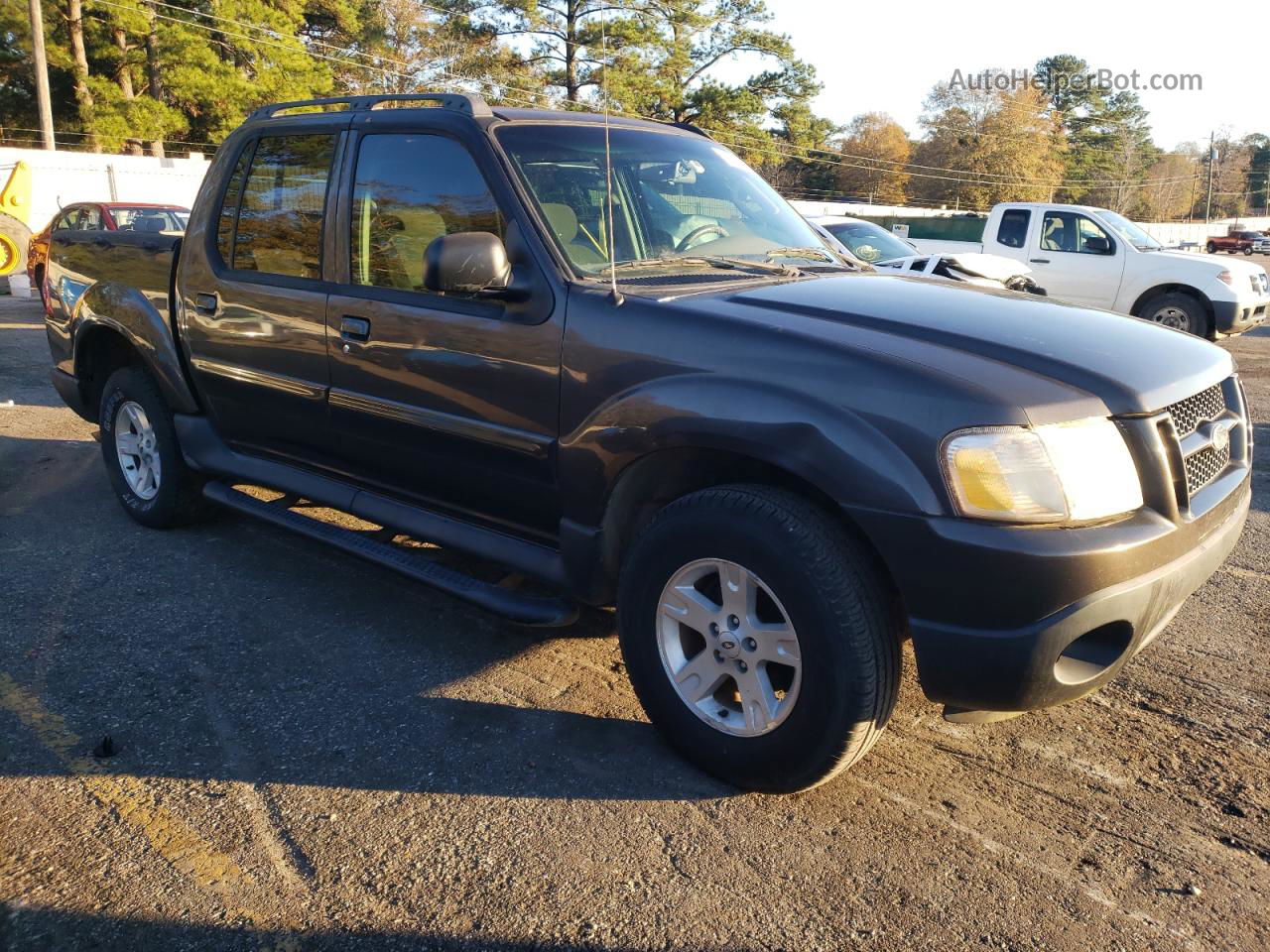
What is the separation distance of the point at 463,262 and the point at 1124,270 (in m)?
11.8

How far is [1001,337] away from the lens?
107 inches

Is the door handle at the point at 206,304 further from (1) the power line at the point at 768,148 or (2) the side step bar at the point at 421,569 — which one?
(1) the power line at the point at 768,148

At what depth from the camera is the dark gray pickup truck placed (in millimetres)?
2395

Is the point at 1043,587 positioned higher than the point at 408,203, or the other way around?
the point at 408,203

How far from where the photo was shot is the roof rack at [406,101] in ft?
11.7

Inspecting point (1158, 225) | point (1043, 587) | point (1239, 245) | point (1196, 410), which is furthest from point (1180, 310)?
point (1158, 225)

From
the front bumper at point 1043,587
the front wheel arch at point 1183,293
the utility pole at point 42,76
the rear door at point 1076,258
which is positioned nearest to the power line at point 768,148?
the front bumper at point 1043,587

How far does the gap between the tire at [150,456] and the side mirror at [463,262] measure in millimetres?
2400

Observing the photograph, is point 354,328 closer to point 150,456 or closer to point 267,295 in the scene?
point 267,295

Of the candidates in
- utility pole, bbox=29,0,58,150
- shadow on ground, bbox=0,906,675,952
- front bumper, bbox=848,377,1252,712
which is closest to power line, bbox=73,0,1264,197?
front bumper, bbox=848,377,1252,712

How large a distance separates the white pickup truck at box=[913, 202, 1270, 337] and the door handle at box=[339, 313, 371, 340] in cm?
1077

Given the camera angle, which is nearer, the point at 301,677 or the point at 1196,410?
the point at 1196,410

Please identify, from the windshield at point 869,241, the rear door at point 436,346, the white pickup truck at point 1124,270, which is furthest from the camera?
the white pickup truck at point 1124,270

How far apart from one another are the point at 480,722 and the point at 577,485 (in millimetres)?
841
